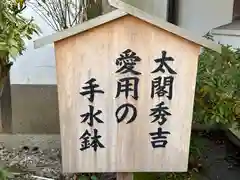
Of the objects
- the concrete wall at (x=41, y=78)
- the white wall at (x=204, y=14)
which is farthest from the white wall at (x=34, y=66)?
the white wall at (x=204, y=14)

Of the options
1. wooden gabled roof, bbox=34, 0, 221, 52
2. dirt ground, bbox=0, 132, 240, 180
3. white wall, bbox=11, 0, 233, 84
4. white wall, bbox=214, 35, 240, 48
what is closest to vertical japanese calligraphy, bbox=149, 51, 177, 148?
wooden gabled roof, bbox=34, 0, 221, 52

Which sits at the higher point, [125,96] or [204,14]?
[204,14]

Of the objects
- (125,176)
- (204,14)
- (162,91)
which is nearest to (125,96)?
(162,91)

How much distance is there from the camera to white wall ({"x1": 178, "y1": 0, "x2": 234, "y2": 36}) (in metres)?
4.71

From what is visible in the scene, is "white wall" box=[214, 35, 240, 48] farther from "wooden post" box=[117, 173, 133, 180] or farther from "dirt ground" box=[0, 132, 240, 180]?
"wooden post" box=[117, 173, 133, 180]

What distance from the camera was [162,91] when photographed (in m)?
2.20

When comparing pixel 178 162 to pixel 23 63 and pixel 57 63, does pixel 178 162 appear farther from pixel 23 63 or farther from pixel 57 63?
pixel 23 63

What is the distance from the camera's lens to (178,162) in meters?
2.34

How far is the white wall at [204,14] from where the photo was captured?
471 cm

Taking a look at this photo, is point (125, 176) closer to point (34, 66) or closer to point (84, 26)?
point (84, 26)

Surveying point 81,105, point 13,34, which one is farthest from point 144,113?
point 13,34

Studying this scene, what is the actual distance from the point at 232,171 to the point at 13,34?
7.79 feet

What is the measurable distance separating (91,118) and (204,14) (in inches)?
120


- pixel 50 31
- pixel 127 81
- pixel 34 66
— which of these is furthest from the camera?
pixel 34 66
